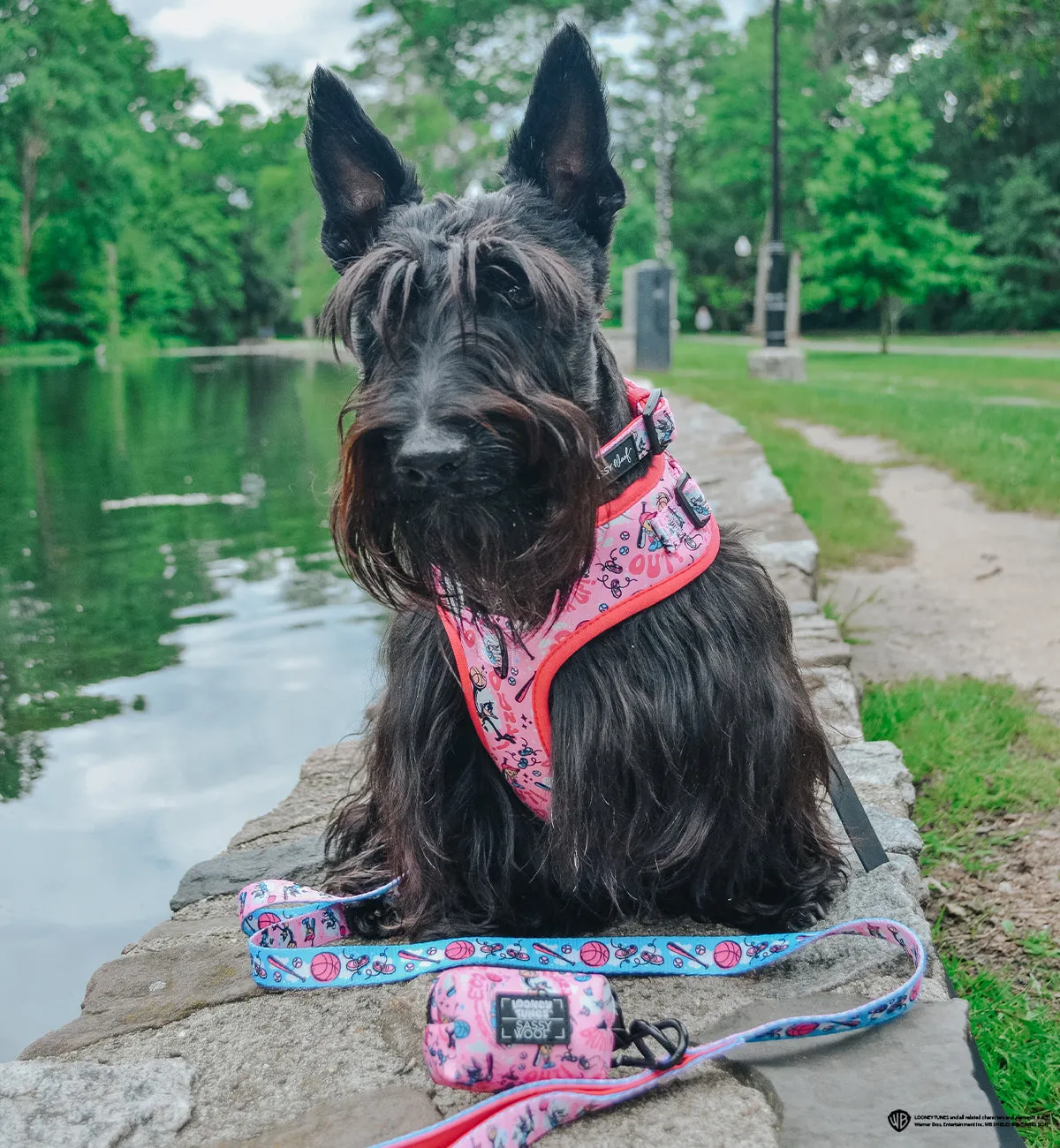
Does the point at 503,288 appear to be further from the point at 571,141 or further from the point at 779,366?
the point at 779,366

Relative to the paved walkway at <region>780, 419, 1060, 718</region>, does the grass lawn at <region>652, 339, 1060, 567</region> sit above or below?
above

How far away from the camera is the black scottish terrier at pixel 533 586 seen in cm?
181

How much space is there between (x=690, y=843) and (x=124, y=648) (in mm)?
3548

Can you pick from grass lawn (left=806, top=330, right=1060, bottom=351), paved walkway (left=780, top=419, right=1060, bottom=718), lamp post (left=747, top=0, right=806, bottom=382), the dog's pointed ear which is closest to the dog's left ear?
the dog's pointed ear

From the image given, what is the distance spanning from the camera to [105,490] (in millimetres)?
8539

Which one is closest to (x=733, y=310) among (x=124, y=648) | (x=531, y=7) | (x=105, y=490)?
(x=531, y=7)

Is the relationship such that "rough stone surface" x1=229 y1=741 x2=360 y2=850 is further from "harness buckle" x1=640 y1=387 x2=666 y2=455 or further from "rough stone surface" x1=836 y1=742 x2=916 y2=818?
"rough stone surface" x1=836 y1=742 x2=916 y2=818

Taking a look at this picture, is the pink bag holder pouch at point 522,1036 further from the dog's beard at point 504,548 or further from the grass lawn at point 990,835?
the grass lawn at point 990,835

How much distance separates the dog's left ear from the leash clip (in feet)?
4.72

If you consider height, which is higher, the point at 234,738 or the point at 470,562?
the point at 470,562

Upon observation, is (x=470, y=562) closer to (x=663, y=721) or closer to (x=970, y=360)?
(x=663, y=721)

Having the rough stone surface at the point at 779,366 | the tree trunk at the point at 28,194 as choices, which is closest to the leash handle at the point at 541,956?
the rough stone surface at the point at 779,366

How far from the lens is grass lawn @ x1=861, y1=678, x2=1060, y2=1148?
206cm

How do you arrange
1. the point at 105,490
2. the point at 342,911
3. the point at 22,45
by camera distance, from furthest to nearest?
the point at 22,45 → the point at 105,490 → the point at 342,911
